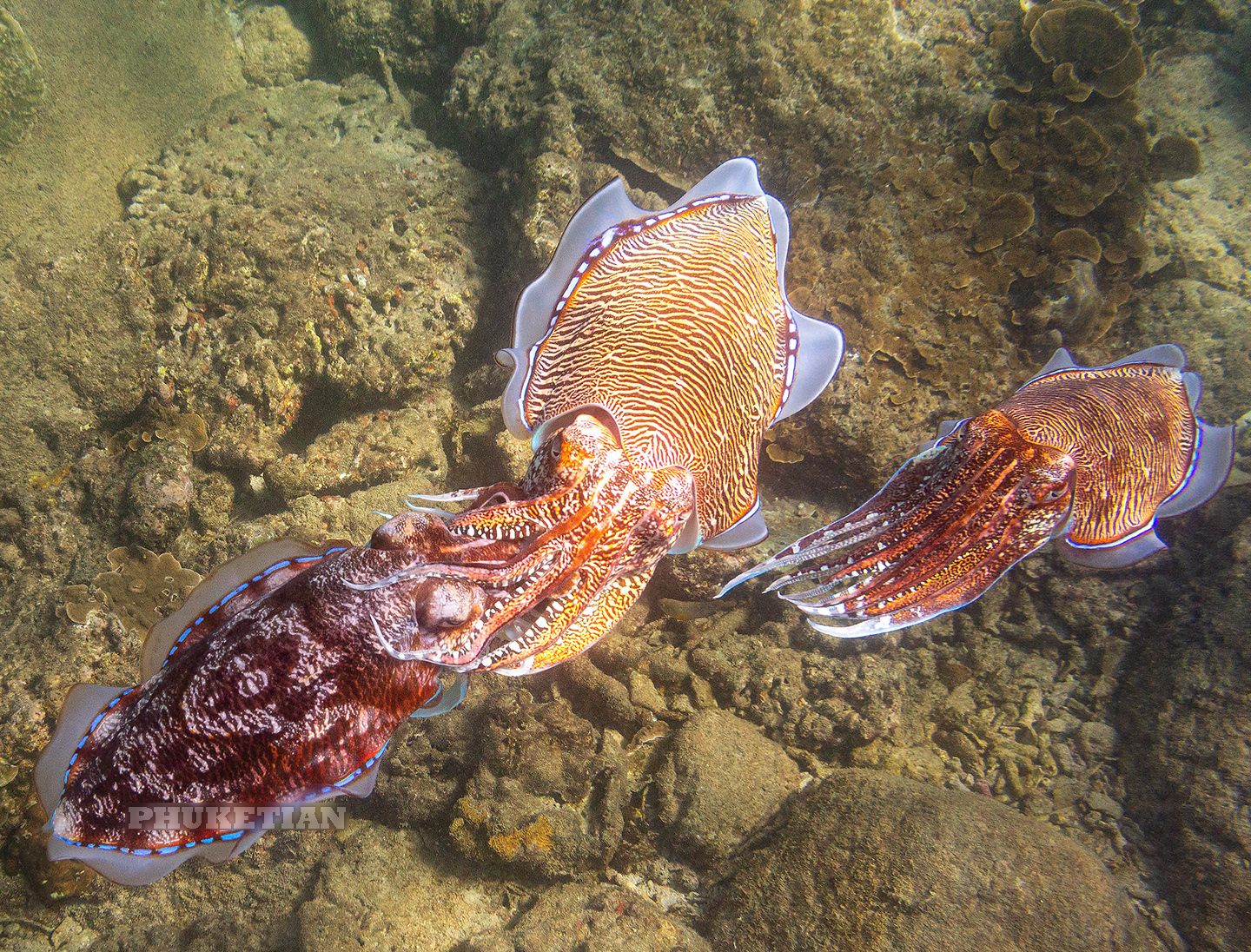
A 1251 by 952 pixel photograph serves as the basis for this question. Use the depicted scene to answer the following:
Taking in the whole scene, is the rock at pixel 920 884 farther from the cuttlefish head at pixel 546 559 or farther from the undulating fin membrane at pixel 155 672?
the undulating fin membrane at pixel 155 672

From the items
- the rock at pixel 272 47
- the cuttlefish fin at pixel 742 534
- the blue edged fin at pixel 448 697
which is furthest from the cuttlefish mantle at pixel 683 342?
the rock at pixel 272 47

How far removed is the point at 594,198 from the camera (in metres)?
2.03

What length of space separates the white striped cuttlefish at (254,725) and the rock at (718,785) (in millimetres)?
2588

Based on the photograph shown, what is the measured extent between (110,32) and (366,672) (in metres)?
8.93

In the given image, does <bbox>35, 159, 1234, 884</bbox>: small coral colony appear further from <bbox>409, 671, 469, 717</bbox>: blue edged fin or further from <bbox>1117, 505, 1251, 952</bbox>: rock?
<bbox>1117, 505, 1251, 952</bbox>: rock

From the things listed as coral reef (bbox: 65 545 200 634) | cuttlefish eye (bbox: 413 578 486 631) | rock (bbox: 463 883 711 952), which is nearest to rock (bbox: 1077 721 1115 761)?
rock (bbox: 463 883 711 952)

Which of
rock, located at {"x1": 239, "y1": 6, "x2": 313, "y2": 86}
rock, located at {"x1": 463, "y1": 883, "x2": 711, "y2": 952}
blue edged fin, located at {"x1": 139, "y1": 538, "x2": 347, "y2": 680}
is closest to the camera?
blue edged fin, located at {"x1": 139, "y1": 538, "x2": 347, "y2": 680}

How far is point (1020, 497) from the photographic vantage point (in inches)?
80.2

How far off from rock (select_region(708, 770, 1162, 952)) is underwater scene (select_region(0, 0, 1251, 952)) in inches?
0.9

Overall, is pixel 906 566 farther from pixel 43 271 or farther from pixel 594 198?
pixel 43 271

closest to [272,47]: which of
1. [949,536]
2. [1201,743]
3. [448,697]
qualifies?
[448,697]

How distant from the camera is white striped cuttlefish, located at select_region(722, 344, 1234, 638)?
6.56ft

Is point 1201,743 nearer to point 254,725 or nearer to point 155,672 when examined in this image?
point 254,725

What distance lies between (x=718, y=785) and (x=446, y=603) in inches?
114
